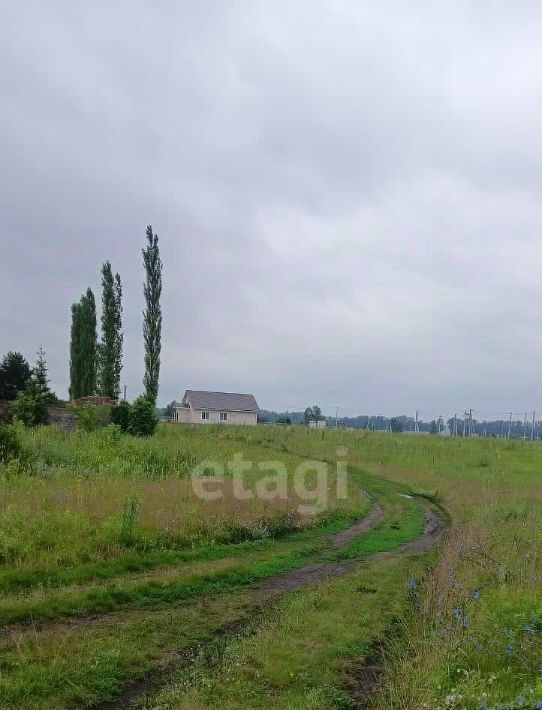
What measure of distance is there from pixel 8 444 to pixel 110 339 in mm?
26778

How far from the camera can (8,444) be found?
1382cm

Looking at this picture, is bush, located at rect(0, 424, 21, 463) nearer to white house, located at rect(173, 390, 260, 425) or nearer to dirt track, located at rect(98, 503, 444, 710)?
dirt track, located at rect(98, 503, 444, 710)

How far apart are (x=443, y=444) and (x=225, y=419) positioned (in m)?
27.3

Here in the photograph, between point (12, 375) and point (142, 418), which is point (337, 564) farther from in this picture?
point (12, 375)

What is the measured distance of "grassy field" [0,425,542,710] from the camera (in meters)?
4.37

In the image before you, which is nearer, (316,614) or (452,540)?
(316,614)

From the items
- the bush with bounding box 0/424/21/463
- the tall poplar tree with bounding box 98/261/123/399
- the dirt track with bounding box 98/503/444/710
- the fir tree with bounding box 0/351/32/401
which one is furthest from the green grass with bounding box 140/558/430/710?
the tall poplar tree with bounding box 98/261/123/399

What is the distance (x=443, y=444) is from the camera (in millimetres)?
33531

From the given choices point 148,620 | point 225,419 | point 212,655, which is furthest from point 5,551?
point 225,419

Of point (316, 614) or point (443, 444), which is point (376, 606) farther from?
point (443, 444)

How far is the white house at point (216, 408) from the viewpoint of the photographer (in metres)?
55.2

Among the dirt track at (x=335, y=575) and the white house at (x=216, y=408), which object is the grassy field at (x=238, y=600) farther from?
the white house at (x=216, y=408)

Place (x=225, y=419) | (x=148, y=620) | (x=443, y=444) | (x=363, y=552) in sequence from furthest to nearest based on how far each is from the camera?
(x=225, y=419)
(x=443, y=444)
(x=363, y=552)
(x=148, y=620)

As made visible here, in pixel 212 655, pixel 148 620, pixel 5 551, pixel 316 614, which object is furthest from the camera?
pixel 5 551
